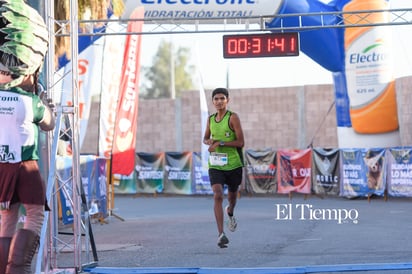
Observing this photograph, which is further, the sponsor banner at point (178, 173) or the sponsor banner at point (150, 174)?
the sponsor banner at point (150, 174)

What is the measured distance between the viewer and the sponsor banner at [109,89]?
654 inches

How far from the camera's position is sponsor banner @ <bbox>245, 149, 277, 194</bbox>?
82.1 ft

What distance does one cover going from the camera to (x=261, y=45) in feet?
49.6

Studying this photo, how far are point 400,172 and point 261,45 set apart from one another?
8.04 metres

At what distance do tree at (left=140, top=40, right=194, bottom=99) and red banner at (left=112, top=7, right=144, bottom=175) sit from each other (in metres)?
89.0

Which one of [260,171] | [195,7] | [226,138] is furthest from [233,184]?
[260,171]

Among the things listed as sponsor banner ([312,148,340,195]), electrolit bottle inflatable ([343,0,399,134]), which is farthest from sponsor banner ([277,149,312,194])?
electrolit bottle inflatable ([343,0,399,134])

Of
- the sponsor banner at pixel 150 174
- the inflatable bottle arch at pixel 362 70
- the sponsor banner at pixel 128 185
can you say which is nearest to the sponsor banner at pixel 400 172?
the inflatable bottle arch at pixel 362 70

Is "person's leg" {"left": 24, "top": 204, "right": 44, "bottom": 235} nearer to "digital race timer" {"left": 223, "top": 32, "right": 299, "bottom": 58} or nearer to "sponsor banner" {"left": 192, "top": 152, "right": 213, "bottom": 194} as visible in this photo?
"digital race timer" {"left": 223, "top": 32, "right": 299, "bottom": 58}

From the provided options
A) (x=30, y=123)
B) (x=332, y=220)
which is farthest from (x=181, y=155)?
(x=30, y=123)

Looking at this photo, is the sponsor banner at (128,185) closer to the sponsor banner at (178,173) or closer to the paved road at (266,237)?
the sponsor banner at (178,173)

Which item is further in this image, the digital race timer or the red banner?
the red banner

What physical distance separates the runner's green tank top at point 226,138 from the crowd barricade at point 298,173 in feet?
32.2

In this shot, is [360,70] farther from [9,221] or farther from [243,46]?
[9,221]
